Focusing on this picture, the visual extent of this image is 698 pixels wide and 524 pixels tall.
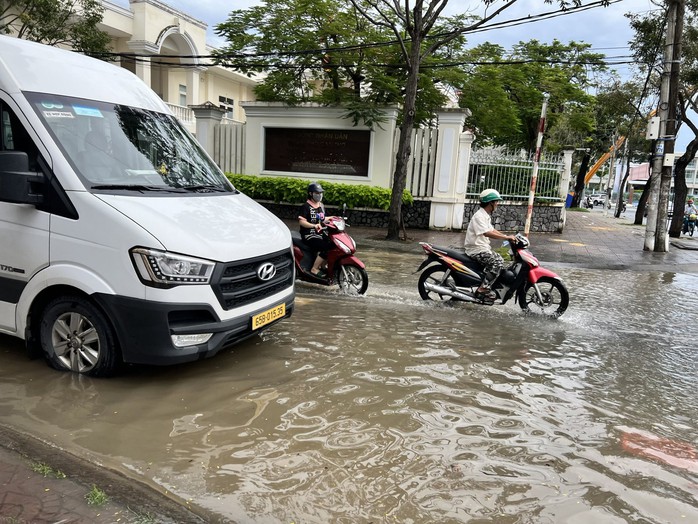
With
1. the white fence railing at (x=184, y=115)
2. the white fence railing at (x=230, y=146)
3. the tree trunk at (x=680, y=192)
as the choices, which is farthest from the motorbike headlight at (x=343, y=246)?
the white fence railing at (x=184, y=115)

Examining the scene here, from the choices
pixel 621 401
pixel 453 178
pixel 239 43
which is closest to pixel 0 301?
pixel 621 401

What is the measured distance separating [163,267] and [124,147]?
56.4 inches

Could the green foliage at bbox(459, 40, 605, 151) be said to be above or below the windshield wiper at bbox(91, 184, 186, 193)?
above

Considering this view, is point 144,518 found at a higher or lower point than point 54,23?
lower

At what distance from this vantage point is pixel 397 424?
12.2 feet

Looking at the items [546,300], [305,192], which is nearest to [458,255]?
[546,300]

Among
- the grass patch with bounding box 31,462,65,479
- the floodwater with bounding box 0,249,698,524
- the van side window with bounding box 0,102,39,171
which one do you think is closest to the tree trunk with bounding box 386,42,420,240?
the floodwater with bounding box 0,249,698,524

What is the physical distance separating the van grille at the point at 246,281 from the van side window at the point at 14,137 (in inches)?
64.2

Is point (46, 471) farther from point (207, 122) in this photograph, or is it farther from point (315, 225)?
point (207, 122)

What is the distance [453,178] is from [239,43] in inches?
308

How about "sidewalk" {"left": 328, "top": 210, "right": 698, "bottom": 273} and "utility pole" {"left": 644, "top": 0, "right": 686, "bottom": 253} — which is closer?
"sidewalk" {"left": 328, "top": 210, "right": 698, "bottom": 273}

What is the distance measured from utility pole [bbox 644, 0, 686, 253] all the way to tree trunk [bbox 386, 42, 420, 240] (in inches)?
242

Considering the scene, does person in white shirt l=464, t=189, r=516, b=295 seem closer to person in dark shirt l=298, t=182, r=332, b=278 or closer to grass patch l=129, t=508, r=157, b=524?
person in dark shirt l=298, t=182, r=332, b=278

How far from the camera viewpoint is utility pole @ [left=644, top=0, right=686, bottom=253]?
12883 millimetres
